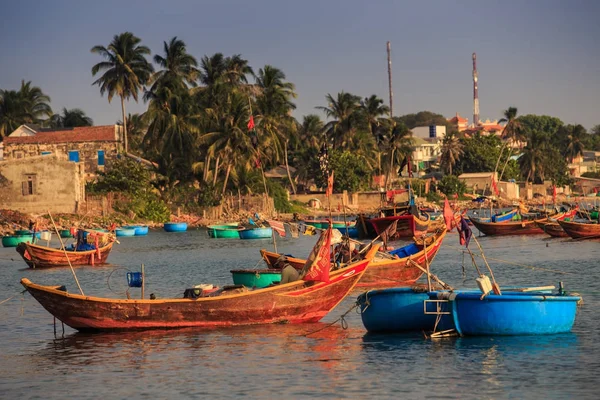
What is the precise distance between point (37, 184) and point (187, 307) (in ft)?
189

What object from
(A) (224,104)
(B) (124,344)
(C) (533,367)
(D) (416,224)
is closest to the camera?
(C) (533,367)

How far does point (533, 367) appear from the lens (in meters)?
18.0

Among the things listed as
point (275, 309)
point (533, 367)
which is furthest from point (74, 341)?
point (533, 367)

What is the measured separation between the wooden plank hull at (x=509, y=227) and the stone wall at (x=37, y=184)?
3455 centimetres

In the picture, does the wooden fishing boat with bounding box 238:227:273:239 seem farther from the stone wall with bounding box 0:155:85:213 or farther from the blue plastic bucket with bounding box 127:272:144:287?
the blue plastic bucket with bounding box 127:272:144:287

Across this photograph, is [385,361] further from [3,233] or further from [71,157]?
[71,157]

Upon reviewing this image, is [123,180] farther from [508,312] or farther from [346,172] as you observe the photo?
[508,312]

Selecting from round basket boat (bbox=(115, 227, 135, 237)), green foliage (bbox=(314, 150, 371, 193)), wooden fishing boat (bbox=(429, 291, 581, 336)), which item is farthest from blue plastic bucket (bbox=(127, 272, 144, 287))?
green foliage (bbox=(314, 150, 371, 193))

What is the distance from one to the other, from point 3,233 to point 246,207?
2460cm

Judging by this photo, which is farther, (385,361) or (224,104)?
(224,104)

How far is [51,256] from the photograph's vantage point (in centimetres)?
4297

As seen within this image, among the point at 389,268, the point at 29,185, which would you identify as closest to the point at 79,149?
the point at 29,185

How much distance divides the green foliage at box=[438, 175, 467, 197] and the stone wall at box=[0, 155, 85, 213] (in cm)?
5175

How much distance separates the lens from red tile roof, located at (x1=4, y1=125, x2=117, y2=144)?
92.8m
